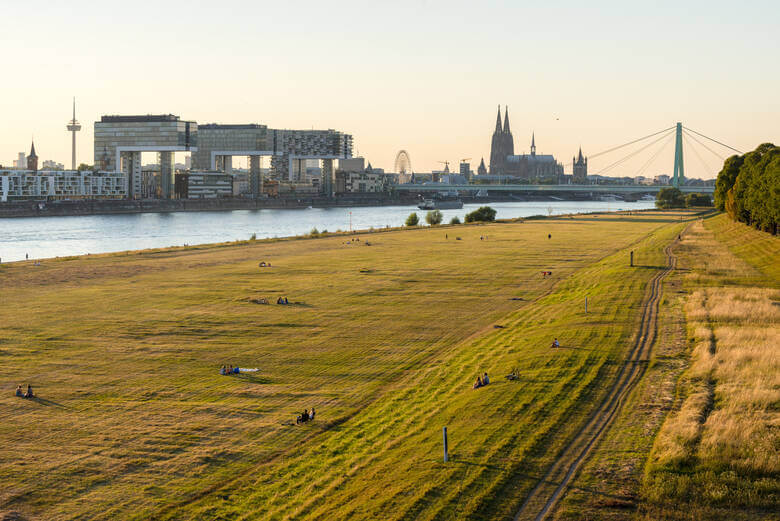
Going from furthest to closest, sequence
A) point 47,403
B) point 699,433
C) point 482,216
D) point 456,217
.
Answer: point 482,216, point 456,217, point 47,403, point 699,433

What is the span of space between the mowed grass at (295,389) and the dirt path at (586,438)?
1.08 feet

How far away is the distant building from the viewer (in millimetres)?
164750

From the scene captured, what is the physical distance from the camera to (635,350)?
25234 mm

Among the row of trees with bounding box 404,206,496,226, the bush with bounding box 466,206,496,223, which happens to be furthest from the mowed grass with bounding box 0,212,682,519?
the bush with bounding box 466,206,496,223

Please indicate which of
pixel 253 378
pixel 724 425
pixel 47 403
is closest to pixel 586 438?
pixel 724 425

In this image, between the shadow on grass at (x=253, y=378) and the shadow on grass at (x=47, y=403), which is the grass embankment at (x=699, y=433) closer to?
the shadow on grass at (x=253, y=378)

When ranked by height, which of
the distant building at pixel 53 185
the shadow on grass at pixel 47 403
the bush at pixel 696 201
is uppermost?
the distant building at pixel 53 185

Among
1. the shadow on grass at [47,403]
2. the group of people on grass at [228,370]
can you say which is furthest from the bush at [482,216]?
the shadow on grass at [47,403]

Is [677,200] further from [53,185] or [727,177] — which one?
[53,185]

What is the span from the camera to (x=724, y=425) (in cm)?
1722

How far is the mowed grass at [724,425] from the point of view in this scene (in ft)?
45.9

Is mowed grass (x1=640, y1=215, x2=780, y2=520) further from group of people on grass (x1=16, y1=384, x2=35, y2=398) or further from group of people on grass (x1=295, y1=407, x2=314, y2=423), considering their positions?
group of people on grass (x1=16, y1=384, x2=35, y2=398)

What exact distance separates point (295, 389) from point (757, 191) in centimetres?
5820

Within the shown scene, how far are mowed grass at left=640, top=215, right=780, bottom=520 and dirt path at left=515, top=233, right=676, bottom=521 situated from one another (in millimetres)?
1312
